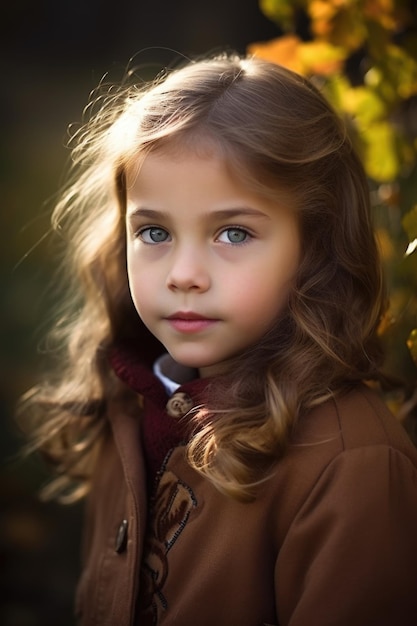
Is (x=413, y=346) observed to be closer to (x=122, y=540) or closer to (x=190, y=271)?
(x=190, y=271)

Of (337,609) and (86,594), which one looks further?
(86,594)

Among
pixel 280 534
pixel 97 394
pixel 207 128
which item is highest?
pixel 207 128

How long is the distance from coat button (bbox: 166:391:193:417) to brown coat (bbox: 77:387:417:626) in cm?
9

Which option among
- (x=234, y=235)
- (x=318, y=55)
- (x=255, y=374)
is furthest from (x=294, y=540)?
(x=318, y=55)

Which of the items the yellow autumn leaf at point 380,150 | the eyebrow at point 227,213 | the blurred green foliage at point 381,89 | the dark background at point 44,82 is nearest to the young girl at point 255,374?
the eyebrow at point 227,213

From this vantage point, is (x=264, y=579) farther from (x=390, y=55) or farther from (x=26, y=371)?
(x=26, y=371)

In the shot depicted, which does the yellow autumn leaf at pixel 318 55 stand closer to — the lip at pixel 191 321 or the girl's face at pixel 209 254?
the girl's face at pixel 209 254

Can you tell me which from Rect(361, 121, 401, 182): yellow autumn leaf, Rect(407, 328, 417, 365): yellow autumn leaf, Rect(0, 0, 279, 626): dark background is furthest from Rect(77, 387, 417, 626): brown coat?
Rect(0, 0, 279, 626): dark background

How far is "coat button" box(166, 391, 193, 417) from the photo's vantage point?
65.2 inches

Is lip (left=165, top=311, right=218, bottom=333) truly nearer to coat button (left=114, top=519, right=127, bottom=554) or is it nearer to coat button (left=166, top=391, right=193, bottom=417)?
coat button (left=166, top=391, right=193, bottom=417)

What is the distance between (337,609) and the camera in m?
1.37

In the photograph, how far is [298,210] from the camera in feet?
5.19

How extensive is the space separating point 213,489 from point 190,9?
11.3 ft

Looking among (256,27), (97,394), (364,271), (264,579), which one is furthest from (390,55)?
(256,27)
